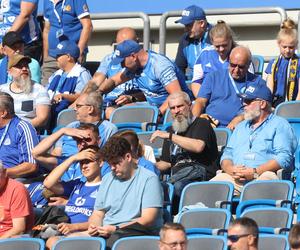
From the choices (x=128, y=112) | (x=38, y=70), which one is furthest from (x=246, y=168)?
(x=38, y=70)

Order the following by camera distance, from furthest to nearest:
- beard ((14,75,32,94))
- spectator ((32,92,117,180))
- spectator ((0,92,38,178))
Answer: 1. beard ((14,75,32,94))
2. spectator ((0,92,38,178))
3. spectator ((32,92,117,180))

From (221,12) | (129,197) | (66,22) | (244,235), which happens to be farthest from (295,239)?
(66,22)

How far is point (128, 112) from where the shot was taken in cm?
1198

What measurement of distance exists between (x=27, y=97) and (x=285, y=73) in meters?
2.55

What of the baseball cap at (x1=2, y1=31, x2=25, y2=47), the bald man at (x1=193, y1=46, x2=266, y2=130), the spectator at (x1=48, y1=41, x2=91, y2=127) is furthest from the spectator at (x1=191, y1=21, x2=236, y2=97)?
the baseball cap at (x1=2, y1=31, x2=25, y2=47)

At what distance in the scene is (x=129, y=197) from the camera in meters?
9.52

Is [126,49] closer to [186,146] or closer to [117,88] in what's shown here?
[117,88]

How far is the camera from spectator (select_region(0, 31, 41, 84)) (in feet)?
43.3

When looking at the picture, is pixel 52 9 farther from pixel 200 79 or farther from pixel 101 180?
pixel 101 180

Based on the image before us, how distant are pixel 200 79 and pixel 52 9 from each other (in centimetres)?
237

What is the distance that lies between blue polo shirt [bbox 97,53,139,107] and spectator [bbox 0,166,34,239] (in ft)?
9.69

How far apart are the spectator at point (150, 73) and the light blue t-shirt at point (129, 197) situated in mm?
2631

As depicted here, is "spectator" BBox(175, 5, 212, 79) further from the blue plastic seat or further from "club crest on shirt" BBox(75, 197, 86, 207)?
the blue plastic seat

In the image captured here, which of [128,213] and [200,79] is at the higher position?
[200,79]
